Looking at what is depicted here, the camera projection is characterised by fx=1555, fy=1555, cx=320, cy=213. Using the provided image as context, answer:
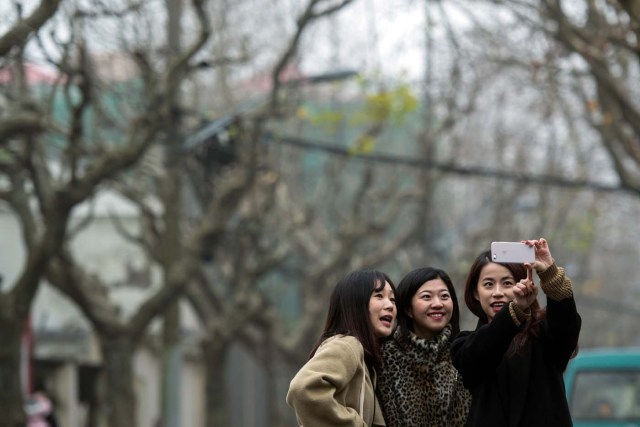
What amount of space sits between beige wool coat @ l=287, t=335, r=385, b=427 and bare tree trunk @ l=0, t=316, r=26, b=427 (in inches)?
368

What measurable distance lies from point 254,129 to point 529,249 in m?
12.5

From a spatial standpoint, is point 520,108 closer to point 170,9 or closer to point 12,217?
point 12,217

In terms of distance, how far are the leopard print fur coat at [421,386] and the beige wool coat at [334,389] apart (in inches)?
3.8

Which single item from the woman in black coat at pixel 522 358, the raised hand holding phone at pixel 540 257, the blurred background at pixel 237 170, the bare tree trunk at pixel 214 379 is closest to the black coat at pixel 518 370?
the woman in black coat at pixel 522 358

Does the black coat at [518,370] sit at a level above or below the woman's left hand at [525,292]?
below

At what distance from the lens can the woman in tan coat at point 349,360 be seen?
523 centimetres

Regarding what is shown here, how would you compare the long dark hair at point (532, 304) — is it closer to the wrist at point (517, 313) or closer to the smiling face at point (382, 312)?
the wrist at point (517, 313)

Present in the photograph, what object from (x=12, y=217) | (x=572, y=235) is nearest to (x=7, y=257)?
(x=12, y=217)

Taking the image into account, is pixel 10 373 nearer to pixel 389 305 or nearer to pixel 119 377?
pixel 119 377

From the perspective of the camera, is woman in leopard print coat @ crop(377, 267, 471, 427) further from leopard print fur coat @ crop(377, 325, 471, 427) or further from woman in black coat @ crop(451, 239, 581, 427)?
woman in black coat @ crop(451, 239, 581, 427)

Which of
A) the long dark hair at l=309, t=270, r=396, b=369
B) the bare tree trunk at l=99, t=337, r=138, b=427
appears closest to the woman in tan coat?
the long dark hair at l=309, t=270, r=396, b=369

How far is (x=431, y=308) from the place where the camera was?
18.1 ft

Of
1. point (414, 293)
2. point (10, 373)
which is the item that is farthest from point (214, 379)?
point (414, 293)

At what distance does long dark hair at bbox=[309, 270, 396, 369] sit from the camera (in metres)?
5.45
